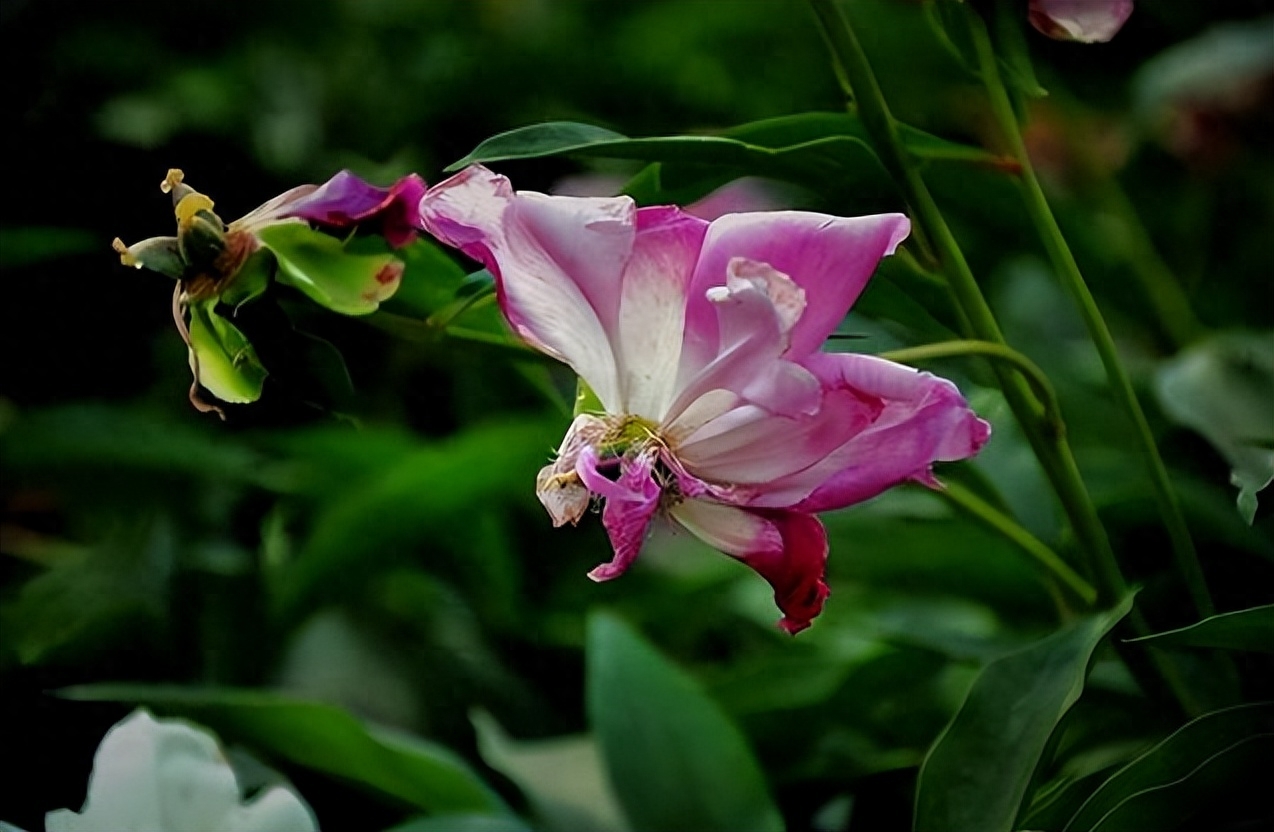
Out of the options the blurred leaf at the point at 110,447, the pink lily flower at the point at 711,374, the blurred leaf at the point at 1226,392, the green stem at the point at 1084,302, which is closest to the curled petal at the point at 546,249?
the pink lily flower at the point at 711,374

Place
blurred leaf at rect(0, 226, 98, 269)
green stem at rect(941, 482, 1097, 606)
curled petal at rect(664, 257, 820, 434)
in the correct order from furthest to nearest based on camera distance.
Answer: blurred leaf at rect(0, 226, 98, 269) → green stem at rect(941, 482, 1097, 606) → curled petal at rect(664, 257, 820, 434)

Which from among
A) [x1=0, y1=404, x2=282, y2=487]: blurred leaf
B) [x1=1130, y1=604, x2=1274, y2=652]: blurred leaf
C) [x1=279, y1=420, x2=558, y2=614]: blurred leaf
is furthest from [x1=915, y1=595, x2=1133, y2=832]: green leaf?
[x1=0, y1=404, x2=282, y2=487]: blurred leaf

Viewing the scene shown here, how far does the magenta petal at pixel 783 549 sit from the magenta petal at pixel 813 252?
0.11 feet

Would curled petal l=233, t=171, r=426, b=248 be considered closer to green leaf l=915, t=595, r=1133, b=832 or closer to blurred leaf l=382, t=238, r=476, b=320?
blurred leaf l=382, t=238, r=476, b=320

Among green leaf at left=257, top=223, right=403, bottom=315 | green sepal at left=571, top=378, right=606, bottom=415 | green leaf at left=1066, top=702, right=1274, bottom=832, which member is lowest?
green leaf at left=1066, top=702, right=1274, bottom=832

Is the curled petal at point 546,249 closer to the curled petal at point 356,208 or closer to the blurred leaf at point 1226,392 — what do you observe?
the curled petal at point 356,208

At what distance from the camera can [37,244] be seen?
0.55 meters

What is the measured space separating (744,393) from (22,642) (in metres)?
0.30

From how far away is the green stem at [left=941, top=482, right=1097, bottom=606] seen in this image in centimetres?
40

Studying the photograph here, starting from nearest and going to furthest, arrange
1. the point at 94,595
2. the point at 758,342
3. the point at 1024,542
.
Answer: the point at 758,342 < the point at 1024,542 < the point at 94,595

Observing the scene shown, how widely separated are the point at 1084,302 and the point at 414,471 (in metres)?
0.30

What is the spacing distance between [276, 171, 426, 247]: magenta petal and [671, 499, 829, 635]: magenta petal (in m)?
0.09

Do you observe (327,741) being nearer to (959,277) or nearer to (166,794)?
(166,794)

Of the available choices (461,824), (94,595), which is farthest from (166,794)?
(94,595)
